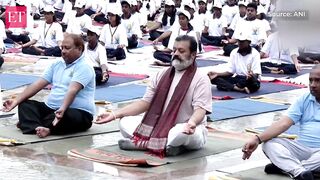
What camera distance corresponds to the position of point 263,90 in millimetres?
8938

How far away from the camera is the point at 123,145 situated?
526 centimetres

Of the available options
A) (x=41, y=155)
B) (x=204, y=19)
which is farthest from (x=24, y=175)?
(x=204, y=19)

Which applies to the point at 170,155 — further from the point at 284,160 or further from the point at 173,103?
the point at 284,160

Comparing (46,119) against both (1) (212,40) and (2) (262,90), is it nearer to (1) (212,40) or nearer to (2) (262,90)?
(2) (262,90)

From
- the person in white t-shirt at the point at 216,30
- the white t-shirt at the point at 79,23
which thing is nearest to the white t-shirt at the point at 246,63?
the white t-shirt at the point at 79,23

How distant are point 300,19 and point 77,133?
13.9 ft

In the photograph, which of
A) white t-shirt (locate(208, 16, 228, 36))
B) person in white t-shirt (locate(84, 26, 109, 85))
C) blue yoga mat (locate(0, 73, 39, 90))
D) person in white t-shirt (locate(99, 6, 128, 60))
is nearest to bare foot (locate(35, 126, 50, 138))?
blue yoga mat (locate(0, 73, 39, 90))

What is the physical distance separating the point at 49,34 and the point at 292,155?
8326mm

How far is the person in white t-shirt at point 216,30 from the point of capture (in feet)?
49.9

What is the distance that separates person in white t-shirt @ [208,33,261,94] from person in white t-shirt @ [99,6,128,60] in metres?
3.26

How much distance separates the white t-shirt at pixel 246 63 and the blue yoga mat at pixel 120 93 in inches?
46.2

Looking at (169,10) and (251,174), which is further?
(169,10)

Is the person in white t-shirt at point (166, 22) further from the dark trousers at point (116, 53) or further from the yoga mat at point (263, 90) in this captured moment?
the yoga mat at point (263, 90)

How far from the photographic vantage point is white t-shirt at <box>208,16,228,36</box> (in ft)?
50.8
